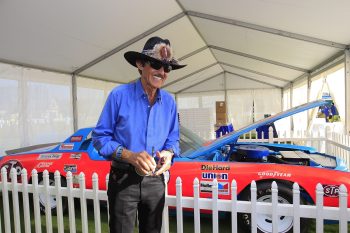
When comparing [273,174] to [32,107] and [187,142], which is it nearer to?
[187,142]

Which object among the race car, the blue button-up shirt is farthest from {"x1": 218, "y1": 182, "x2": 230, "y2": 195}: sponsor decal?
the blue button-up shirt

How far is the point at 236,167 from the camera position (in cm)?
311

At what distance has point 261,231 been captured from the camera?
3064 millimetres

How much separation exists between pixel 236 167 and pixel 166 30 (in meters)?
5.98

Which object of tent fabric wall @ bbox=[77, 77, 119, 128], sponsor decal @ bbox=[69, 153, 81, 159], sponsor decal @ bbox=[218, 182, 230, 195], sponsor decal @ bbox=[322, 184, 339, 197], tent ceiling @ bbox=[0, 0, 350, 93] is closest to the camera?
sponsor decal @ bbox=[322, 184, 339, 197]

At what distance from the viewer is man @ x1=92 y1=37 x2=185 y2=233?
168 cm

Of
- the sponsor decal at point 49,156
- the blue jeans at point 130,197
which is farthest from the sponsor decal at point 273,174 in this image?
the sponsor decal at point 49,156

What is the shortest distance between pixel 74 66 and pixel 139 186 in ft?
24.0

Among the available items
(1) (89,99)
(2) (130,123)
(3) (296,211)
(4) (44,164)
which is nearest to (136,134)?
(2) (130,123)

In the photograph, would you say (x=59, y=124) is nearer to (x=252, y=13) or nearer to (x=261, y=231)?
(x=252, y=13)

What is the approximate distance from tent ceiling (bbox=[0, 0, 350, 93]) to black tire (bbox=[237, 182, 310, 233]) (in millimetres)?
3293

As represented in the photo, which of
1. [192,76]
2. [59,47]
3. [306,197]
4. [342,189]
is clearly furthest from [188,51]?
[342,189]

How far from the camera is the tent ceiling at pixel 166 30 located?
520 cm

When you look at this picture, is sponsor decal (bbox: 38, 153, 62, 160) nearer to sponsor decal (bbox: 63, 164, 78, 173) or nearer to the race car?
the race car
